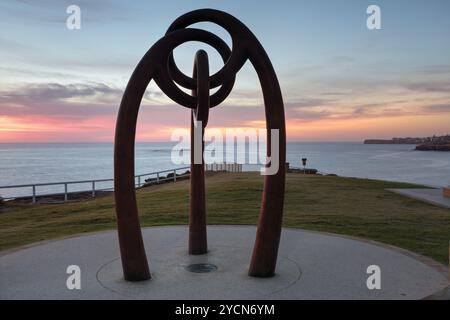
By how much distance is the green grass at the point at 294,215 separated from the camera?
10.4 metres

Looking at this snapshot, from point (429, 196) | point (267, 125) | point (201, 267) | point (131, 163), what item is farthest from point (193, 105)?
point (429, 196)

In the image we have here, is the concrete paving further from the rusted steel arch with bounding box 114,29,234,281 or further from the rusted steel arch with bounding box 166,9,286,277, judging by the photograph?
the rusted steel arch with bounding box 114,29,234,281

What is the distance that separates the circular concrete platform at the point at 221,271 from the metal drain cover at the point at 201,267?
32mm

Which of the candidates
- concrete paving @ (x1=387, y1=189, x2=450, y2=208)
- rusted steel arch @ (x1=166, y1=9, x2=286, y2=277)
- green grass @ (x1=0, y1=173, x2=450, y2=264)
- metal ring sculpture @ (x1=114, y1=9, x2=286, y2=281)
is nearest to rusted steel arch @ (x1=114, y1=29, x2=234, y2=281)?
metal ring sculpture @ (x1=114, y1=9, x2=286, y2=281)

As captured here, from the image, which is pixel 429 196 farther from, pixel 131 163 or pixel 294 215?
pixel 131 163

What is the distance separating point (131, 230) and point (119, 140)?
138 centimetres

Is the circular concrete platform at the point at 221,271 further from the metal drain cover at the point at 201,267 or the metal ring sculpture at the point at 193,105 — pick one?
the metal ring sculpture at the point at 193,105

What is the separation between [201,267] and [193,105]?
9.12 feet

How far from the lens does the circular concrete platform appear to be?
6.06 meters

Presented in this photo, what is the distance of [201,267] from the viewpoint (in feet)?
23.9

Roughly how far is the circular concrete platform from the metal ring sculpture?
0.41 meters
